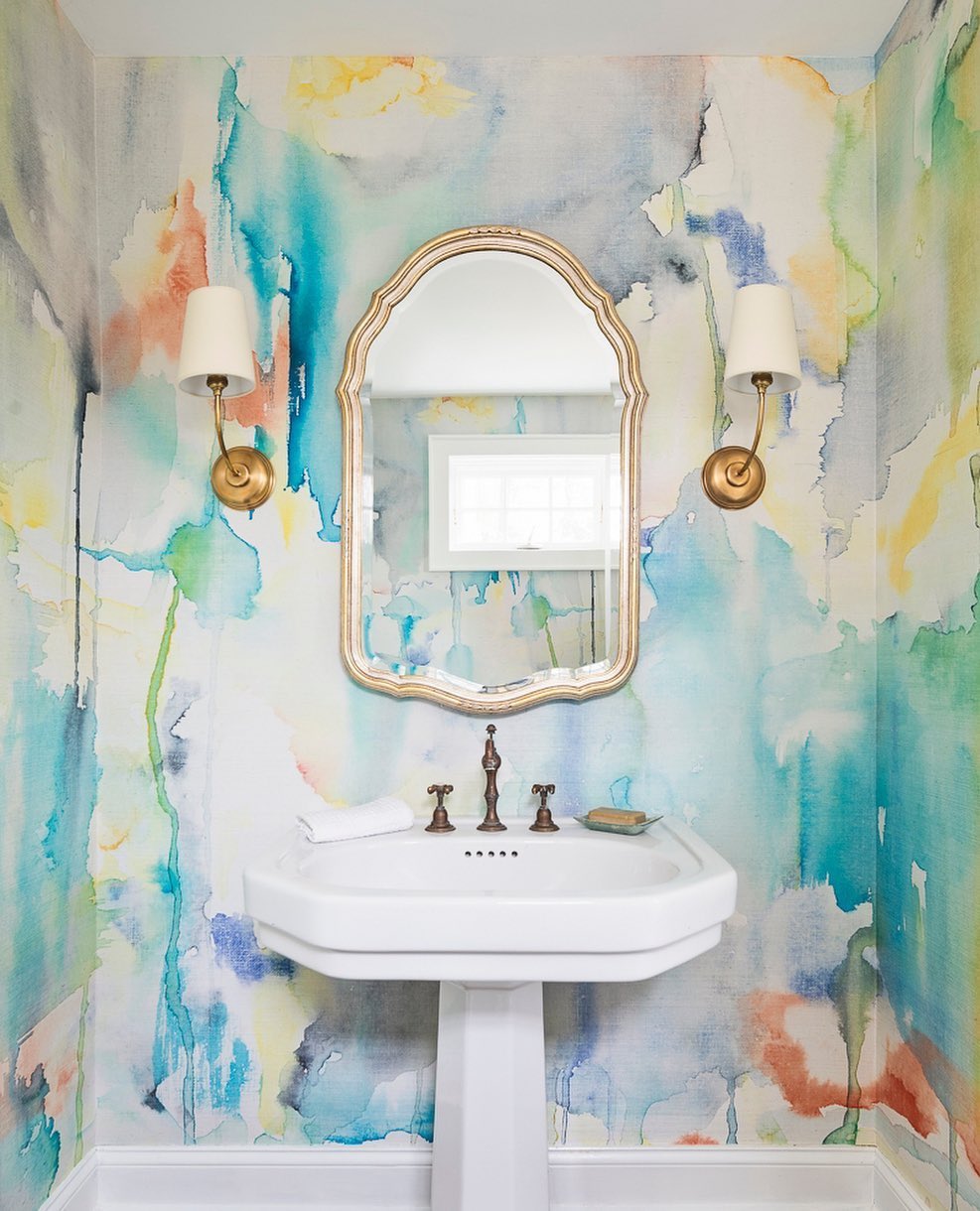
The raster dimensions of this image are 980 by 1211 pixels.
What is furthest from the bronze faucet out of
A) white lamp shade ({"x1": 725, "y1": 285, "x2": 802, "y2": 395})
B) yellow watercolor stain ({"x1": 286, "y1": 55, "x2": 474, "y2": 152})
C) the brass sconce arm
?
yellow watercolor stain ({"x1": 286, "y1": 55, "x2": 474, "y2": 152})

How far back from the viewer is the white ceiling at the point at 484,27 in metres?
1.92

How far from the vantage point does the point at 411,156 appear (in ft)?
6.85

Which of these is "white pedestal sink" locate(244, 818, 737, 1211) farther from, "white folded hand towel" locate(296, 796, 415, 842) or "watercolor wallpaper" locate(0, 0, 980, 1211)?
"watercolor wallpaper" locate(0, 0, 980, 1211)

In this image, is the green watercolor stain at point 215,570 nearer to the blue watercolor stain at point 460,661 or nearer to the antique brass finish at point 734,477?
the blue watercolor stain at point 460,661

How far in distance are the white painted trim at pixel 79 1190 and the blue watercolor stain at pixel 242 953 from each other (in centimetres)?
46

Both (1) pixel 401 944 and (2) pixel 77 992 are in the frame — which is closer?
(1) pixel 401 944

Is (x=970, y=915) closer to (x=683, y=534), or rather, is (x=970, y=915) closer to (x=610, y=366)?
(x=683, y=534)

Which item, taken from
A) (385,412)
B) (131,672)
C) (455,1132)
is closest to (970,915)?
(455,1132)

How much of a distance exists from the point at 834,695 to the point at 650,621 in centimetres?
40

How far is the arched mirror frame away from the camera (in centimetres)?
203

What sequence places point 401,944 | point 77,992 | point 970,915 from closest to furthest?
point 401,944 < point 970,915 < point 77,992

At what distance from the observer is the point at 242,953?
2.07 m

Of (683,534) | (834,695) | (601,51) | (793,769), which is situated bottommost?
(793,769)

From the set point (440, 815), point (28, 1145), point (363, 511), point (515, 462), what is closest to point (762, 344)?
point (515, 462)
